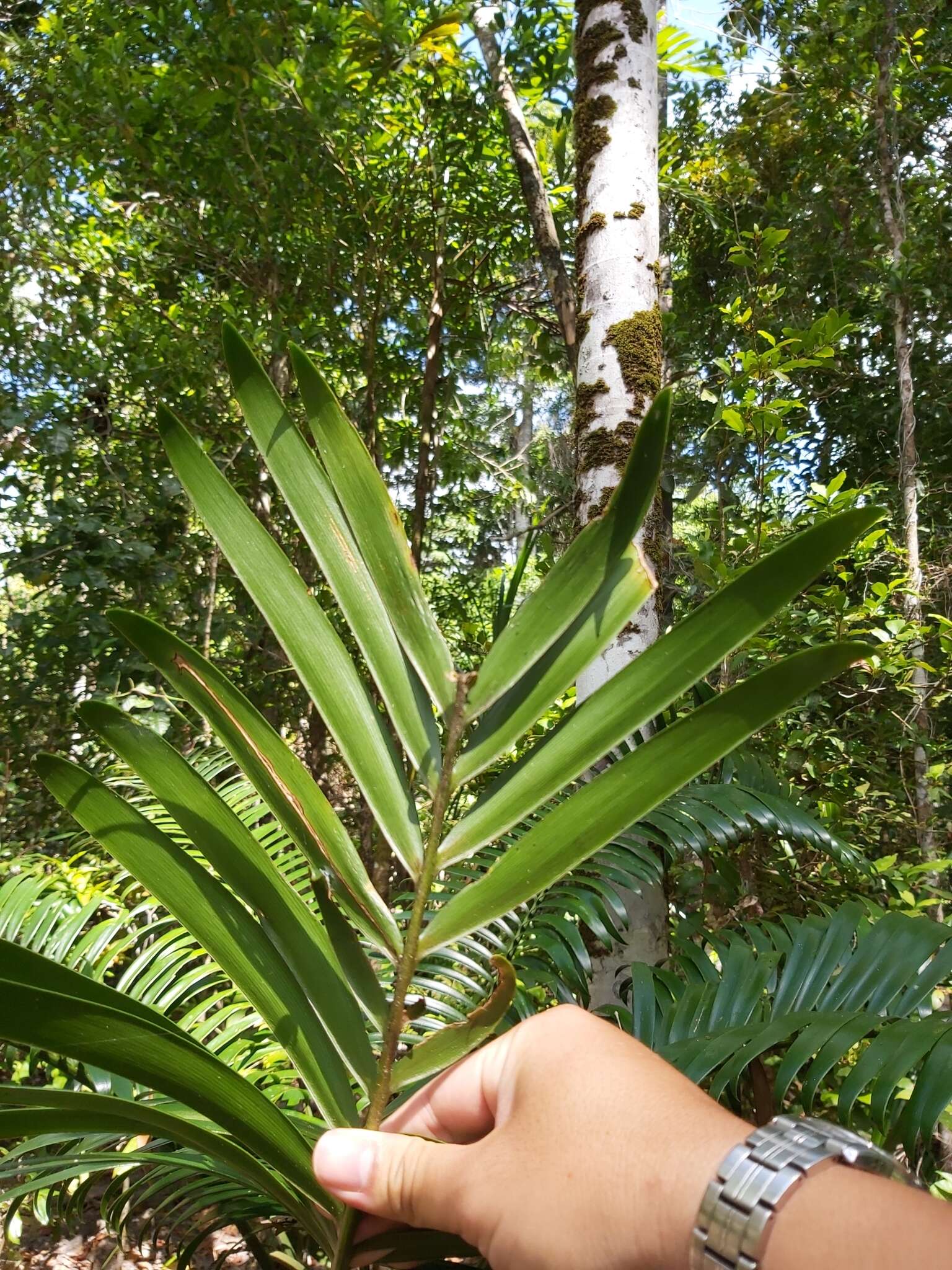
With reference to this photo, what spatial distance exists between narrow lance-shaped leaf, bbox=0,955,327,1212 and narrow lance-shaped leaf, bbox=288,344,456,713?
36 cm

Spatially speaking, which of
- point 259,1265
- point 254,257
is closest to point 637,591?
point 259,1265

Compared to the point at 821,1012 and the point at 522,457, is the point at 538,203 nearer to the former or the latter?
the point at 821,1012

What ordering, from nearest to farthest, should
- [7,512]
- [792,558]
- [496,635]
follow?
[792,558]
[496,635]
[7,512]

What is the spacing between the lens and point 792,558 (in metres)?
0.57

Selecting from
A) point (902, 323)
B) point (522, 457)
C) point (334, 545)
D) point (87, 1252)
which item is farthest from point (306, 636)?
point (522, 457)

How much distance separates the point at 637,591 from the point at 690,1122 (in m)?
0.42

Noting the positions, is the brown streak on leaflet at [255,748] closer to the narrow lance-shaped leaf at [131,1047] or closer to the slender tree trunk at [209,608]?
the narrow lance-shaped leaf at [131,1047]

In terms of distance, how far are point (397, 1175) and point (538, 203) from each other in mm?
2772

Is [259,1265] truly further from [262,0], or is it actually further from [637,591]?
[262,0]

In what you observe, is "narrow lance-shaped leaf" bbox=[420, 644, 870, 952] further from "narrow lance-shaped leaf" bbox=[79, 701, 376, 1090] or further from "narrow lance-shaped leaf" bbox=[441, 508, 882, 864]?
"narrow lance-shaped leaf" bbox=[79, 701, 376, 1090]

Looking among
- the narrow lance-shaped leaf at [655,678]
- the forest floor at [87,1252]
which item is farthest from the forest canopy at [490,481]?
the forest floor at [87,1252]

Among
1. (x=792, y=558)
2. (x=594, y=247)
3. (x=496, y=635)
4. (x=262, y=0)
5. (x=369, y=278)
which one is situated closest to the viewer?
(x=792, y=558)

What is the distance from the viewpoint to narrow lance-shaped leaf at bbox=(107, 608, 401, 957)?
0.66 m

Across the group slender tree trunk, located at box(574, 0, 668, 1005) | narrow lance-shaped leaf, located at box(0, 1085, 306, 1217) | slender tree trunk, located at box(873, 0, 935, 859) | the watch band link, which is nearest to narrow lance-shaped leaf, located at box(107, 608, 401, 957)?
narrow lance-shaped leaf, located at box(0, 1085, 306, 1217)
